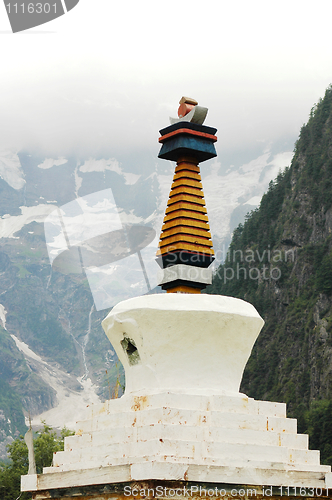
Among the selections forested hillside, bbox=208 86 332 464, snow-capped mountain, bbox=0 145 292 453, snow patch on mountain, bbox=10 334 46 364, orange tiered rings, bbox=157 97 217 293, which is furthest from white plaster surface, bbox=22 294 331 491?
snow patch on mountain, bbox=10 334 46 364

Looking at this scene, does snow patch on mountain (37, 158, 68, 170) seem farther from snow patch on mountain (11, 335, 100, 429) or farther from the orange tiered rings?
the orange tiered rings

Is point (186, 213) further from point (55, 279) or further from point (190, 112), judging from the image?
point (55, 279)

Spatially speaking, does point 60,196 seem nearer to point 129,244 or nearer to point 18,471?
point 129,244

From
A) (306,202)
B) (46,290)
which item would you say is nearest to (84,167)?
(46,290)

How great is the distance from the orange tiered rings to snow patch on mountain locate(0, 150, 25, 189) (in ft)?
426

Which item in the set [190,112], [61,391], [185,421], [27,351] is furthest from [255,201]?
[185,421]

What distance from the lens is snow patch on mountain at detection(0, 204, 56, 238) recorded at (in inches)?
5261

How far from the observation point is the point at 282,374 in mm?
86312

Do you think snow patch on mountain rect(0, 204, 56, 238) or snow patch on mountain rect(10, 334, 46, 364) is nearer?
snow patch on mountain rect(0, 204, 56, 238)

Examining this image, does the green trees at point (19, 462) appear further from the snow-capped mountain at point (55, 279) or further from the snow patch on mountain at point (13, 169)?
the snow patch on mountain at point (13, 169)

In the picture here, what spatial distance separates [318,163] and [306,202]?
5145mm

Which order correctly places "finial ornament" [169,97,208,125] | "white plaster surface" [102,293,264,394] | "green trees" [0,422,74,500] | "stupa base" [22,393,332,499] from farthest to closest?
1. "green trees" [0,422,74,500]
2. "finial ornament" [169,97,208,125]
3. "white plaster surface" [102,293,264,394]
4. "stupa base" [22,393,332,499]

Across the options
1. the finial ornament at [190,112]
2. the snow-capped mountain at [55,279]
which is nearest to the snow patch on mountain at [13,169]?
the snow-capped mountain at [55,279]

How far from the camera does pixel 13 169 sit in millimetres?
141625
